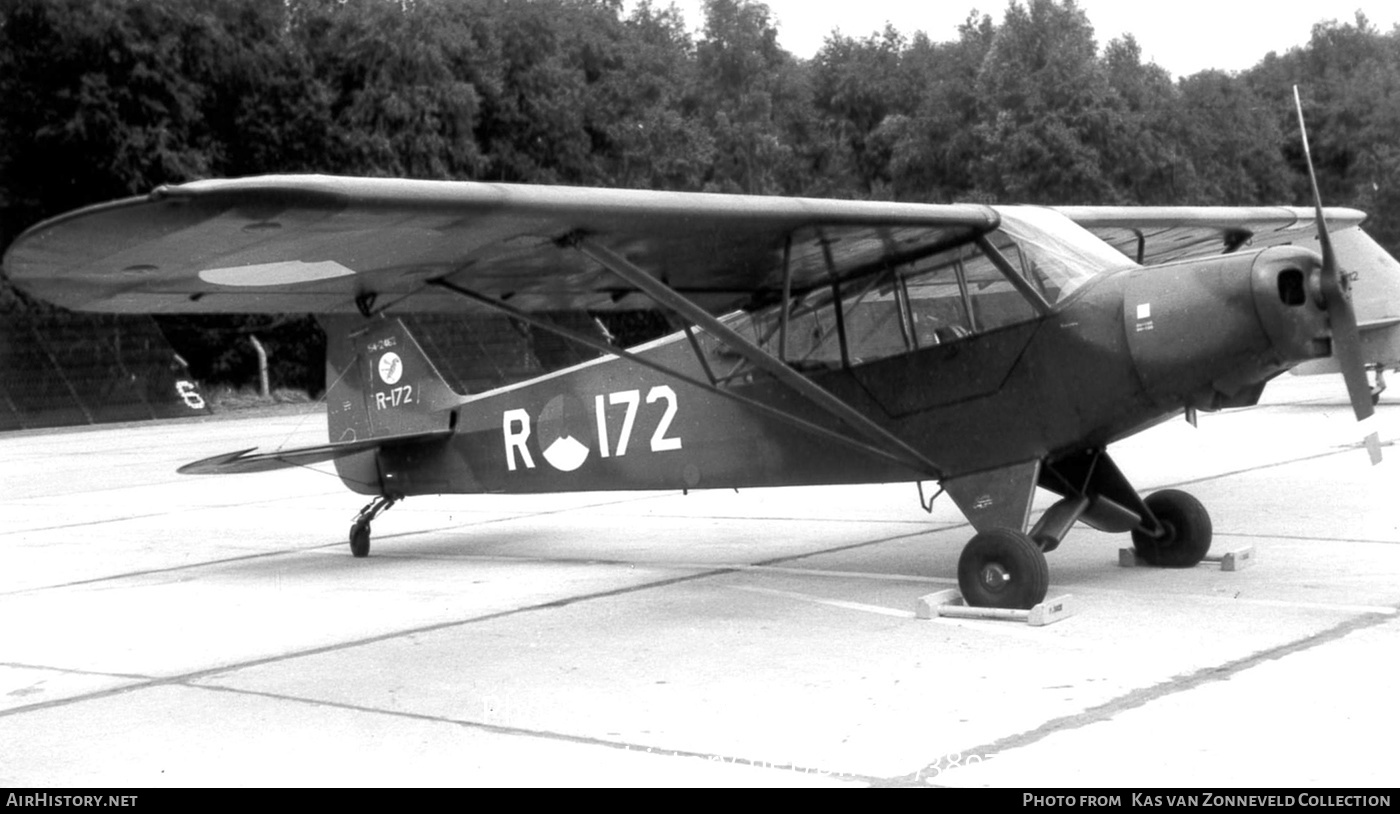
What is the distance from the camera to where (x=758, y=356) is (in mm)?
8133

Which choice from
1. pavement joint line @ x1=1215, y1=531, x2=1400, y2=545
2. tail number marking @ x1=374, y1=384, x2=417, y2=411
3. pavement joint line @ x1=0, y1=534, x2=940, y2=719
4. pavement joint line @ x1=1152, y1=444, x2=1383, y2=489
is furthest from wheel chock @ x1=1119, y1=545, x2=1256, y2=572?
tail number marking @ x1=374, y1=384, x2=417, y2=411

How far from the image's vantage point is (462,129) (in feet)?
155

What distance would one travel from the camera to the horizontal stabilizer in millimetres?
10242

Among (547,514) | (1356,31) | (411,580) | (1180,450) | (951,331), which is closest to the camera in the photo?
(951,331)

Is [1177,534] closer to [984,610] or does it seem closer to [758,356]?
[984,610]

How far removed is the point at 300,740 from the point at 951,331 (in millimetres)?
4343

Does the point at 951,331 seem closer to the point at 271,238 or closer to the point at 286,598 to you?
the point at 271,238

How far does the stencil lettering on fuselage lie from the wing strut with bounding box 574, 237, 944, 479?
117 cm

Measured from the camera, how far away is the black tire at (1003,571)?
24.6ft

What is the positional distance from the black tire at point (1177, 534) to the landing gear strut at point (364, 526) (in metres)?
5.42

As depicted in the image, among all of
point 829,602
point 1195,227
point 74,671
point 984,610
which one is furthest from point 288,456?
point 1195,227

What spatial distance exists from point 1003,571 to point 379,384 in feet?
17.7

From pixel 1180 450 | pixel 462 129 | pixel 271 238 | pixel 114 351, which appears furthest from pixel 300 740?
pixel 462 129

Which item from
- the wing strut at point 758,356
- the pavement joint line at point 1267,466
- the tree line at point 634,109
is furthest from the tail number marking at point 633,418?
the tree line at point 634,109
